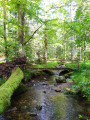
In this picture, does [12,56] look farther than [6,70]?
Yes

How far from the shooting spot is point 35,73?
490 inches

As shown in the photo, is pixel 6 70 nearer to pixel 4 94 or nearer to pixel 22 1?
pixel 4 94

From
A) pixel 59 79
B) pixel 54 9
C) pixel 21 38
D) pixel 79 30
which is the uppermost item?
pixel 54 9

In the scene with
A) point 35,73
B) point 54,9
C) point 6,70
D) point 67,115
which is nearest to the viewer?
point 67,115

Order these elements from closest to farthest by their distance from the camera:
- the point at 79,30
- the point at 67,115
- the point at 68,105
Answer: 1. the point at 67,115
2. the point at 68,105
3. the point at 79,30

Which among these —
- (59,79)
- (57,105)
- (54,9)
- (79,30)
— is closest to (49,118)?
(57,105)

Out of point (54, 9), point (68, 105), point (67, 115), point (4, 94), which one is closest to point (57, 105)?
point (68, 105)

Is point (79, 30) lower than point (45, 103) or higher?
higher

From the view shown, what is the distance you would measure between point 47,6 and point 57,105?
1463 centimetres

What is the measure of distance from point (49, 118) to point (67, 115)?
828 millimetres

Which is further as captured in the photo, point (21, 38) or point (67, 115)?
point (21, 38)

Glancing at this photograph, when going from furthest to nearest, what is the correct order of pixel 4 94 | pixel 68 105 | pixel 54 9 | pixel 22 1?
pixel 54 9, pixel 22 1, pixel 68 105, pixel 4 94

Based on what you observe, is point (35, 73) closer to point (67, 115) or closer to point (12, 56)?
point (12, 56)

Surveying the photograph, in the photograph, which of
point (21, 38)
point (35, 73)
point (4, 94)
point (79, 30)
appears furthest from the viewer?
point (35, 73)
